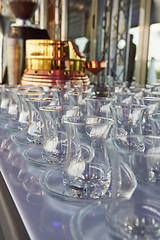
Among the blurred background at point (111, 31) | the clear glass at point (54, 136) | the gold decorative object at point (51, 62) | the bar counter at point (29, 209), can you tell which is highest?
the blurred background at point (111, 31)

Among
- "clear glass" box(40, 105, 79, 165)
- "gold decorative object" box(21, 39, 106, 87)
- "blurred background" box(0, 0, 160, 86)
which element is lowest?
"clear glass" box(40, 105, 79, 165)

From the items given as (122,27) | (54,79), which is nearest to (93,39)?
(122,27)

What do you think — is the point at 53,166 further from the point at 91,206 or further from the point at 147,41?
the point at 147,41

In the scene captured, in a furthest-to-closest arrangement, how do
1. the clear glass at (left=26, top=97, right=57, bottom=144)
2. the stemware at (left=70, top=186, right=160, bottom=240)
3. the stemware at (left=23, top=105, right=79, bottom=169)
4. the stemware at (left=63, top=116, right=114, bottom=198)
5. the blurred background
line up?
the blurred background < the clear glass at (left=26, top=97, right=57, bottom=144) < the stemware at (left=23, top=105, right=79, bottom=169) < the stemware at (left=63, top=116, right=114, bottom=198) < the stemware at (left=70, top=186, right=160, bottom=240)

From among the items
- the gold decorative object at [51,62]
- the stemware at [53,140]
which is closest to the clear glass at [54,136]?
the stemware at [53,140]

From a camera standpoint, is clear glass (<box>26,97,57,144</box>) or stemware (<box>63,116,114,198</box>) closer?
stemware (<box>63,116,114,198</box>)

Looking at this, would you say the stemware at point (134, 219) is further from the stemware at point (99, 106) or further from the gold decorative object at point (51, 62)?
the gold decorative object at point (51, 62)

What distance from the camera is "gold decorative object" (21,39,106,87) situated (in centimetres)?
111

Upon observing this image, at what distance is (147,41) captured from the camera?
292 cm

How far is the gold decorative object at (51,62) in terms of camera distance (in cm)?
111

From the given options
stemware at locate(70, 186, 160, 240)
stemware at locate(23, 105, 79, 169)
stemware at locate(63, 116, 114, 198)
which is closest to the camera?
stemware at locate(70, 186, 160, 240)

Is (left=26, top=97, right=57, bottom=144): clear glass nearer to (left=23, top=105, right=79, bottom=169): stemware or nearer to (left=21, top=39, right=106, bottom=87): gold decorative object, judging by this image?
(left=23, top=105, right=79, bottom=169): stemware

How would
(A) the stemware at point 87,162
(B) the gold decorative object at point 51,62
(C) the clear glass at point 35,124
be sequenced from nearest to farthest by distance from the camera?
1. (A) the stemware at point 87,162
2. (C) the clear glass at point 35,124
3. (B) the gold decorative object at point 51,62

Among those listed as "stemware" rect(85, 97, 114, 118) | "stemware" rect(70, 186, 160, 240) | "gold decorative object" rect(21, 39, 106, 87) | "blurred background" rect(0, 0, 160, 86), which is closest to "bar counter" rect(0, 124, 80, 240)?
"stemware" rect(70, 186, 160, 240)
